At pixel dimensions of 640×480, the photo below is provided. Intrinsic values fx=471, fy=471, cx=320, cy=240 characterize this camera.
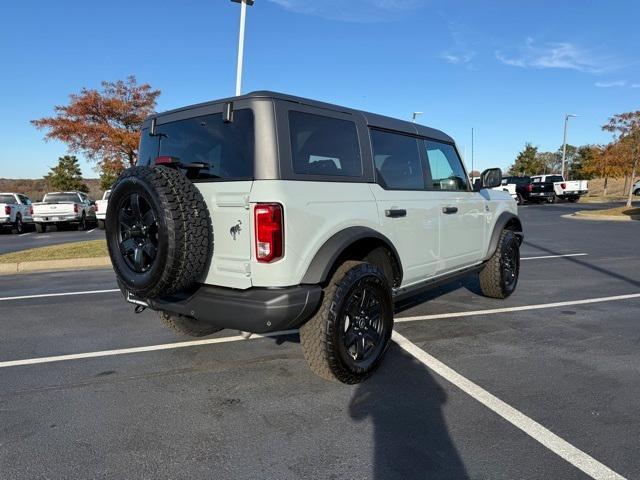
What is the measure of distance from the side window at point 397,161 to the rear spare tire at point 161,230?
1.58 m

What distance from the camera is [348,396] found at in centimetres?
329

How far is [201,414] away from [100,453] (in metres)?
0.63

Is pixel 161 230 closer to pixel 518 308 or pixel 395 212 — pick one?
pixel 395 212

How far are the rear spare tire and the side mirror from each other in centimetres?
345

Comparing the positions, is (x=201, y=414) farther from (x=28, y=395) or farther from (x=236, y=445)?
(x=28, y=395)

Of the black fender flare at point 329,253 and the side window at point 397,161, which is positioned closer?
the black fender flare at point 329,253

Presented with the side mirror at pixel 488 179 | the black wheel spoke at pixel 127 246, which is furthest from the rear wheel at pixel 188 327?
the side mirror at pixel 488 179

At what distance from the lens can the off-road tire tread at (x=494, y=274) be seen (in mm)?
5742

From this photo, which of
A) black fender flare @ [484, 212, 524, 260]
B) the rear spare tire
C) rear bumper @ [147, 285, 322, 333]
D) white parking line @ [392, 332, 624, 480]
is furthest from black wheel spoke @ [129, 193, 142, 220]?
black fender flare @ [484, 212, 524, 260]

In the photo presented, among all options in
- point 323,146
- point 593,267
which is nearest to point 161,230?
point 323,146

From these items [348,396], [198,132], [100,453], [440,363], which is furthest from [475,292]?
[100,453]

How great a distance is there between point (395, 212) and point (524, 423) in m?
1.79

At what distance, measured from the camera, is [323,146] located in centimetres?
350

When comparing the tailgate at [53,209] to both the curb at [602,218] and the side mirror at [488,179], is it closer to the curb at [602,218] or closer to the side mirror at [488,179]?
the side mirror at [488,179]
